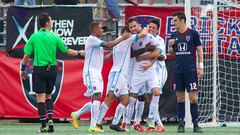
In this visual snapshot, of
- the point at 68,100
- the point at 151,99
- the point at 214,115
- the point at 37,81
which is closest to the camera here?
the point at 37,81

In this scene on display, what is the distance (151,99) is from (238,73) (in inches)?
130

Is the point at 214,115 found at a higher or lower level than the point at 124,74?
lower

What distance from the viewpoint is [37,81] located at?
15594 mm

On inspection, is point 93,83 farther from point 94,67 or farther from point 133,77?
point 133,77

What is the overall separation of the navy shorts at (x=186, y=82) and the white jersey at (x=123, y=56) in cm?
93

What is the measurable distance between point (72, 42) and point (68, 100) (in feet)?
4.18

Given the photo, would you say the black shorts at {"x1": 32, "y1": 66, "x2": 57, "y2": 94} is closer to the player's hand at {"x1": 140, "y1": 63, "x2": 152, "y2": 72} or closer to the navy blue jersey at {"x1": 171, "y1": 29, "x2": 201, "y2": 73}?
the player's hand at {"x1": 140, "y1": 63, "x2": 152, "y2": 72}

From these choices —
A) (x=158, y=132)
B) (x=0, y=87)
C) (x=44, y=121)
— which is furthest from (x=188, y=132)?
(x=0, y=87)

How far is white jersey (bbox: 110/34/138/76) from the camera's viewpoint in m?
16.0

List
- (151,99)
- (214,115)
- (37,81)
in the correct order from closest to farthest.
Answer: (37,81) → (151,99) → (214,115)

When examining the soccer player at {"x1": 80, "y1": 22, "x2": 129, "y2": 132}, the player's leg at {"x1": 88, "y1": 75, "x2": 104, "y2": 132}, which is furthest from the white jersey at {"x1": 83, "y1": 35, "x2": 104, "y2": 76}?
the player's leg at {"x1": 88, "y1": 75, "x2": 104, "y2": 132}

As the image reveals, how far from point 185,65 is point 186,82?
31 cm

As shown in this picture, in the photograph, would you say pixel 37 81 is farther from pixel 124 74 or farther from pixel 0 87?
pixel 0 87

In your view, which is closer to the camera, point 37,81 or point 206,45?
point 37,81
